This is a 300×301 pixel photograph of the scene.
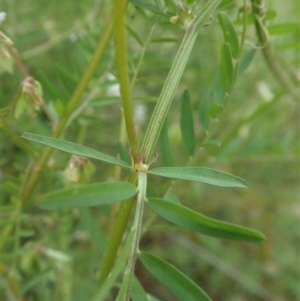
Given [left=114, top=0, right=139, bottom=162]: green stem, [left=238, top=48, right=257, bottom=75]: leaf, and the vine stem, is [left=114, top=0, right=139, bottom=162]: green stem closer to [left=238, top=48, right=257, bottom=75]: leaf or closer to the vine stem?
the vine stem

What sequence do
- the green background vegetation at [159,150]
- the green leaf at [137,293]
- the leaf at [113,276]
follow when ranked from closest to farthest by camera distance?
the leaf at [113,276], the green leaf at [137,293], the green background vegetation at [159,150]

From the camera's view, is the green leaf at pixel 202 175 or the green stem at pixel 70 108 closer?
Result: the green leaf at pixel 202 175

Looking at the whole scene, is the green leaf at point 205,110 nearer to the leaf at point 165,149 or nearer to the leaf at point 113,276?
the leaf at point 165,149

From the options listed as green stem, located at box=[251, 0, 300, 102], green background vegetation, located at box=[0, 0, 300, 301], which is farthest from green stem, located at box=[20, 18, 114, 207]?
green stem, located at box=[251, 0, 300, 102]

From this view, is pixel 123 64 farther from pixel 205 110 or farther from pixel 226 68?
pixel 205 110

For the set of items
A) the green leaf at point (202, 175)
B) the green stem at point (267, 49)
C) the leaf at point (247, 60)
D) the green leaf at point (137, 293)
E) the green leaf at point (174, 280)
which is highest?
the green stem at point (267, 49)

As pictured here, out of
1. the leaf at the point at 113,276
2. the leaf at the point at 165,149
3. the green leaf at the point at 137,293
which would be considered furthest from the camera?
the leaf at the point at 165,149

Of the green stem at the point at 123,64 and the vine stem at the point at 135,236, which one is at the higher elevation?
the green stem at the point at 123,64

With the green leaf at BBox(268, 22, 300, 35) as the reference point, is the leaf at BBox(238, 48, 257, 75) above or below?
below

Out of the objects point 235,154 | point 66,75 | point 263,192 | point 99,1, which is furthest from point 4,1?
point 263,192

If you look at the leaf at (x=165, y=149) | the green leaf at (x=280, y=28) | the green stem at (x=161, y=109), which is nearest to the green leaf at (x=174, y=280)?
the green stem at (x=161, y=109)
